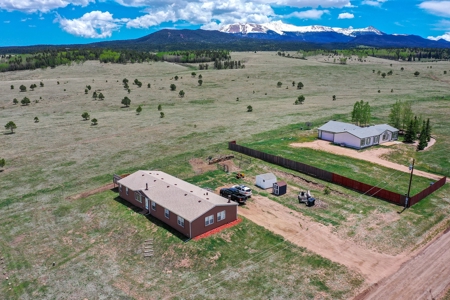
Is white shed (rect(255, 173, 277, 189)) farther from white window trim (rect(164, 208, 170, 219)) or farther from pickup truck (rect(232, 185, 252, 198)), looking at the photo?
white window trim (rect(164, 208, 170, 219))

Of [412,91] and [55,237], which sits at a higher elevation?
[412,91]

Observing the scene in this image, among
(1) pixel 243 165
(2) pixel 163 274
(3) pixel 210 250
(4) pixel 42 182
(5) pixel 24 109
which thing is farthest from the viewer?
(5) pixel 24 109

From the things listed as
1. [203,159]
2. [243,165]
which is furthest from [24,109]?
[243,165]

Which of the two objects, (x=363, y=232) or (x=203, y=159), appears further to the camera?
(x=203, y=159)

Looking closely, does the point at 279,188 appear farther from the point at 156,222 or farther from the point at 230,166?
the point at 156,222

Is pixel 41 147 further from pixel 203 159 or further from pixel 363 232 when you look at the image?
pixel 363 232

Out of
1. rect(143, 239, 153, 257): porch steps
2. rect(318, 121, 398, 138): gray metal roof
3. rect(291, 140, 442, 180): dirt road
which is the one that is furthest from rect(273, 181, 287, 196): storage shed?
rect(318, 121, 398, 138): gray metal roof

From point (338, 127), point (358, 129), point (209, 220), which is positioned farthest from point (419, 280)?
point (338, 127)
